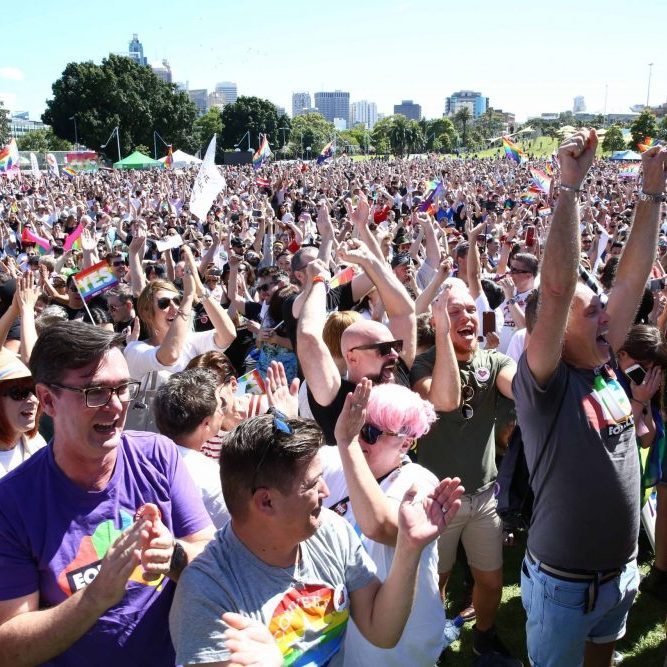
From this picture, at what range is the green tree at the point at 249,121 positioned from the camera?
84.4 metres

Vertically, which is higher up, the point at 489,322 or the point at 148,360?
the point at 489,322

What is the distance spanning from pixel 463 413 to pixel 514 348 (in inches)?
49.9

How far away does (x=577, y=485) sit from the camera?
2424 mm

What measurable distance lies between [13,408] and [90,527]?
113 cm

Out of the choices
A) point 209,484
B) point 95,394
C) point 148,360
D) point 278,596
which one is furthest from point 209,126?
point 278,596

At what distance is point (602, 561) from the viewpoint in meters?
2.45

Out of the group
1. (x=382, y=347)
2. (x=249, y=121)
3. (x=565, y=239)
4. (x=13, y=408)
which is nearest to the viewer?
(x=565, y=239)

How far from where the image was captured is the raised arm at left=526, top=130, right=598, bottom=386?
2135mm

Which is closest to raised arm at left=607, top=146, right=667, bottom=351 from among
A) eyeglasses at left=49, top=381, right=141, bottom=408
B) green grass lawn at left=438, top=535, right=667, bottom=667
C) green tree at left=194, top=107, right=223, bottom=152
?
green grass lawn at left=438, top=535, right=667, bottom=667

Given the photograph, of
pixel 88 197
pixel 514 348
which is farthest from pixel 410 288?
pixel 88 197

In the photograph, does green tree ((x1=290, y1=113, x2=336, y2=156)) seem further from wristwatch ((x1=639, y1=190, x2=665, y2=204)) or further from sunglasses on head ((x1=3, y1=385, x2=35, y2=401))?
sunglasses on head ((x1=3, y1=385, x2=35, y2=401))

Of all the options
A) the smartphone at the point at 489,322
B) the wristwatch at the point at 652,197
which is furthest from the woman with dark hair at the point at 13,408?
the smartphone at the point at 489,322

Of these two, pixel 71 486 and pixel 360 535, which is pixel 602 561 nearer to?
pixel 360 535

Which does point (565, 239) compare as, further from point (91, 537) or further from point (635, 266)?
point (91, 537)
